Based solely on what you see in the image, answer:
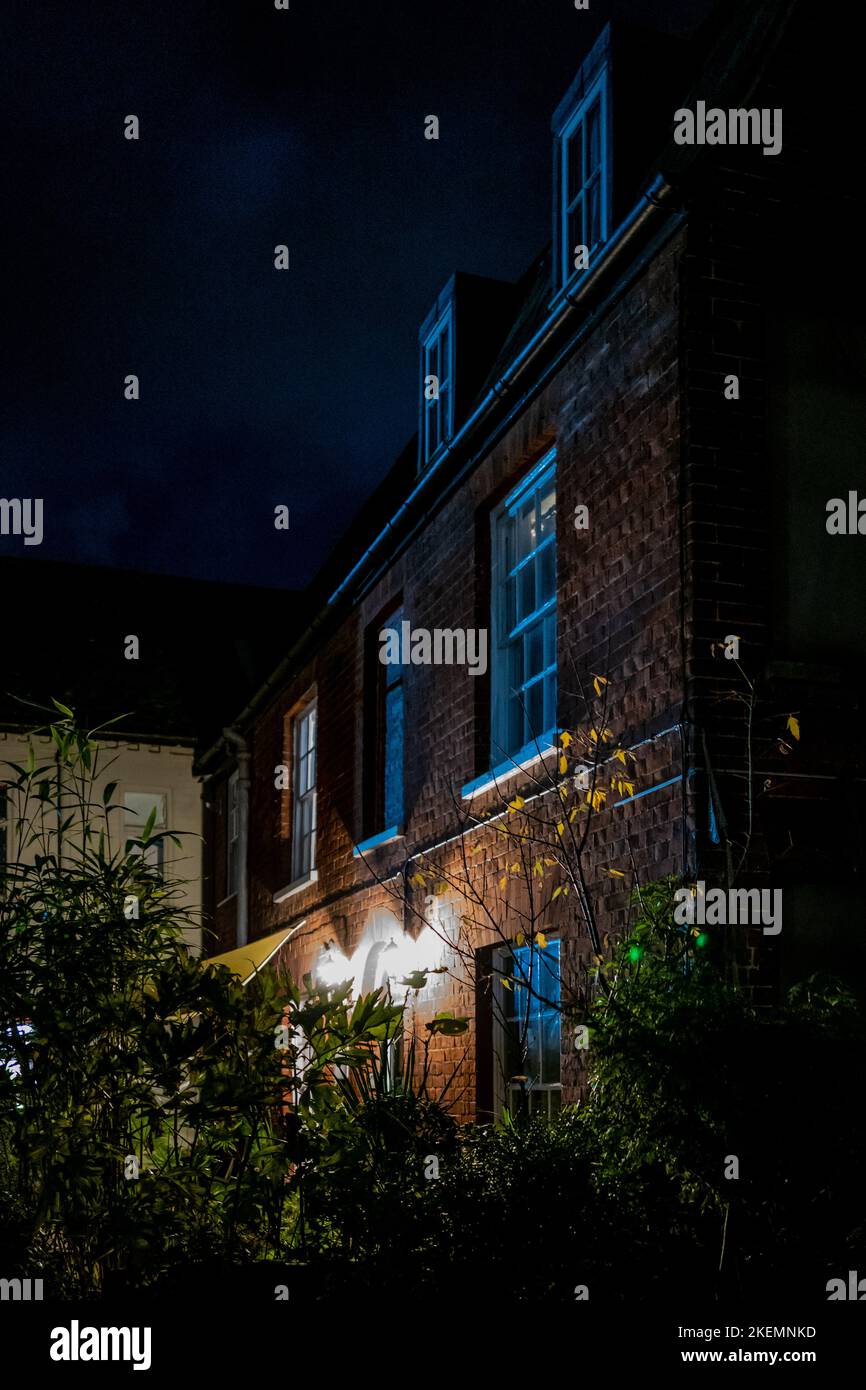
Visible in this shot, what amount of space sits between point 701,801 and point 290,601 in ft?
66.5

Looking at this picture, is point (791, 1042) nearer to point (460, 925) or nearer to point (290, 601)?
point (460, 925)

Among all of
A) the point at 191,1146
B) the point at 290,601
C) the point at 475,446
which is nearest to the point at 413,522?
the point at 475,446

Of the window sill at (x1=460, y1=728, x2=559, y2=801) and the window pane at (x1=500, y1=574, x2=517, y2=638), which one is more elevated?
the window pane at (x1=500, y1=574, x2=517, y2=638)

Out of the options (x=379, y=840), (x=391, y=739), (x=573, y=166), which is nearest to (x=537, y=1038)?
(x=379, y=840)

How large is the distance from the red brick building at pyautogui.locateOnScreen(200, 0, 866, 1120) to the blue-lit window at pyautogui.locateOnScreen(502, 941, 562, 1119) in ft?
0.09

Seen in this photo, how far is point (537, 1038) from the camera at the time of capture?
28.9ft

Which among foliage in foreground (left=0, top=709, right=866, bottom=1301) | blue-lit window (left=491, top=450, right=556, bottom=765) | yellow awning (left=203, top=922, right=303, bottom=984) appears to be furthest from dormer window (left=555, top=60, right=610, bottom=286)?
yellow awning (left=203, top=922, right=303, bottom=984)

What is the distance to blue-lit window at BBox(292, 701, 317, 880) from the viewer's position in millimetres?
14742

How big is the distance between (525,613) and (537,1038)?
271 cm

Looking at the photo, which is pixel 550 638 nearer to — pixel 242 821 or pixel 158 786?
pixel 242 821

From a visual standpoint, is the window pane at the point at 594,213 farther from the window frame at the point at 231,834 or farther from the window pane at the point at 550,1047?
the window frame at the point at 231,834

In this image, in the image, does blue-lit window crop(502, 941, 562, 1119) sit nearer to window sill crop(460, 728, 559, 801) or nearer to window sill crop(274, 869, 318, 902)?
window sill crop(460, 728, 559, 801)

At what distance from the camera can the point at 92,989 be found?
245 inches

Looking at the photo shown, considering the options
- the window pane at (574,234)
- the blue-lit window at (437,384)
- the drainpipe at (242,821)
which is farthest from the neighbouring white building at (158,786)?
the window pane at (574,234)
